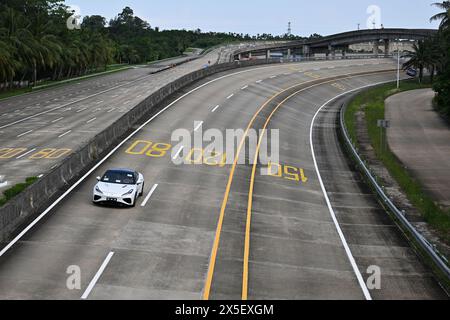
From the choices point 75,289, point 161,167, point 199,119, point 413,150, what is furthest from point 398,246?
point 199,119

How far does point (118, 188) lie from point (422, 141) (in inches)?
1251

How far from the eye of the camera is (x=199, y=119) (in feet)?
172

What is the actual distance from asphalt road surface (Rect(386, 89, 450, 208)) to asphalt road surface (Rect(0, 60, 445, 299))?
17.6ft

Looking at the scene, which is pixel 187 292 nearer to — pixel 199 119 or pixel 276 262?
pixel 276 262

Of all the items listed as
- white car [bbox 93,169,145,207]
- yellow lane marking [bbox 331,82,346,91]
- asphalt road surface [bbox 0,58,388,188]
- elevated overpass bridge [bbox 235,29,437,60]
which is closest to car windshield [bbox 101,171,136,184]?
white car [bbox 93,169,145,207]

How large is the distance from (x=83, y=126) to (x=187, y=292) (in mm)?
35634

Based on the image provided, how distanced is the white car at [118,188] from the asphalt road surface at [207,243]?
1.55 ft

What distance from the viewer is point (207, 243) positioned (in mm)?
23734

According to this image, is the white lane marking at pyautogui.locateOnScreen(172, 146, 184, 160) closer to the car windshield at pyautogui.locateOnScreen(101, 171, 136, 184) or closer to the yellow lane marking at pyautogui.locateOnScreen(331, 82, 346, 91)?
the car windshield at pyautogui.locateOnScreen(101, 171, 136, 184)

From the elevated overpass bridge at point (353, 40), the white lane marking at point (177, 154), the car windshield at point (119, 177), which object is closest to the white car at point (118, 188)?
the car windshield at point (119, 177)

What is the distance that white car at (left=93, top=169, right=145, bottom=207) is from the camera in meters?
27.3

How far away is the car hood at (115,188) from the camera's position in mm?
27438

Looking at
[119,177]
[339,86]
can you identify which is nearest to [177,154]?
[119,177]
